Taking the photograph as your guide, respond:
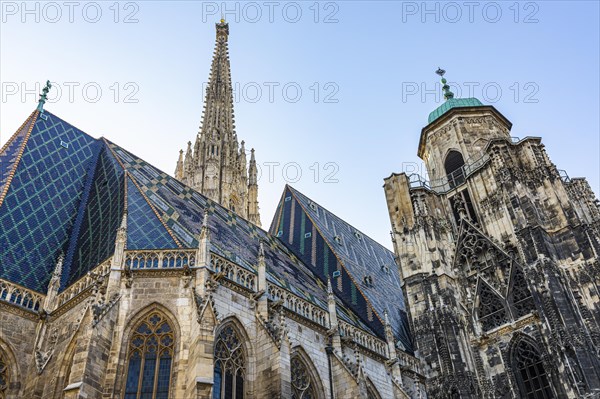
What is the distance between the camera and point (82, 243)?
1573 cm

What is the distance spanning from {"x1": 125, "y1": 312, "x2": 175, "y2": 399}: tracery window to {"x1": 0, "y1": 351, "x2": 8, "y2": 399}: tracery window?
290cm

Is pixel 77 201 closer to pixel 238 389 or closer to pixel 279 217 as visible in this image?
pixel 238 389

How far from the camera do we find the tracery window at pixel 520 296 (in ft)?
59.2

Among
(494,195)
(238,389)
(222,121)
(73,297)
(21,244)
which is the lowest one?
(238,389)

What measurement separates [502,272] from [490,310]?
133 centimetres

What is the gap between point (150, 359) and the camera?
12.1m

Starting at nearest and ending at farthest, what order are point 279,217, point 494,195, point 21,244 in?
point 21,244 → point 494,195 → point 279,217

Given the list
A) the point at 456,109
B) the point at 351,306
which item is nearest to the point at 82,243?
the point at 351,306

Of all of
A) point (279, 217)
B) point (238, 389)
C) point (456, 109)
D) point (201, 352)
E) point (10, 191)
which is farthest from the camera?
point (279, 217)

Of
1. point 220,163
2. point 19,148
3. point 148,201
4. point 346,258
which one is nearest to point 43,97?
point 19,148

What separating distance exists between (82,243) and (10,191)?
8.26ft

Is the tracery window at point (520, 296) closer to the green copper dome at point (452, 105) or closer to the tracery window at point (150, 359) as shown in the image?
the green copper dome at point (452, 105)

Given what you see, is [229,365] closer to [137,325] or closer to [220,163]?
[137,325]

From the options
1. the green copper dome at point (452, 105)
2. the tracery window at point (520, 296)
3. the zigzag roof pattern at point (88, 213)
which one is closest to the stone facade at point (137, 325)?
the zigzag roof pattern at point (88, 213)
